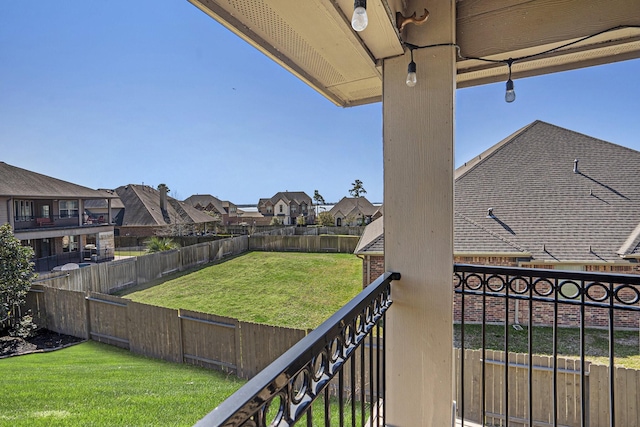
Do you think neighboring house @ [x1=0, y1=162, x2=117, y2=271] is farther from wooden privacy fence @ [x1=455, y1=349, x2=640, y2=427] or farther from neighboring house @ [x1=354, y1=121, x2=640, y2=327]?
wooden privacy fence @ [x1=455, y1=349, x2=640, y2=427]

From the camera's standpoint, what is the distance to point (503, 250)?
20.8 ft

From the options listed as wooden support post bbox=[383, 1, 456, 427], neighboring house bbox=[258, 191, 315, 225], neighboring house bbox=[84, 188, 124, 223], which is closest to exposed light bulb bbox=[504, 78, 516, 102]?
wooden support post bbox=[383, 1, 456, 427]

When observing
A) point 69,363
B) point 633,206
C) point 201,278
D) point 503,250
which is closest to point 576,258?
point 503,250

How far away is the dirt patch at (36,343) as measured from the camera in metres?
5.21

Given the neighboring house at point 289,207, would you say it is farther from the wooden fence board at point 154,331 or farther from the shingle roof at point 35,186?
the wooden fence board at point 154,331

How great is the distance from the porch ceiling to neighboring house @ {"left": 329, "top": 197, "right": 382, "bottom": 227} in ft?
98.3

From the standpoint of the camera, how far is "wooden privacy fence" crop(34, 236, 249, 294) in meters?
8.18

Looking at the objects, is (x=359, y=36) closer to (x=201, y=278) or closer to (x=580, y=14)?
(x=580, y=14)

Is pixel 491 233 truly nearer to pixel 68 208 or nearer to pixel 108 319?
pixel 108 319

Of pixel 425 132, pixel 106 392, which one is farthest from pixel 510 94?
pixel 106 392

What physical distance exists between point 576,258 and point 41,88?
17.4 m

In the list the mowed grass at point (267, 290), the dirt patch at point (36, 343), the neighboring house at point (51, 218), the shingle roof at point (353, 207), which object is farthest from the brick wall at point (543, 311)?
the shingle roof at point (353, 207)

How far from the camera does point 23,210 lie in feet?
47.0

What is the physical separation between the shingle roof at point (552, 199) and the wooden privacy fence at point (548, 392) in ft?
11.3
